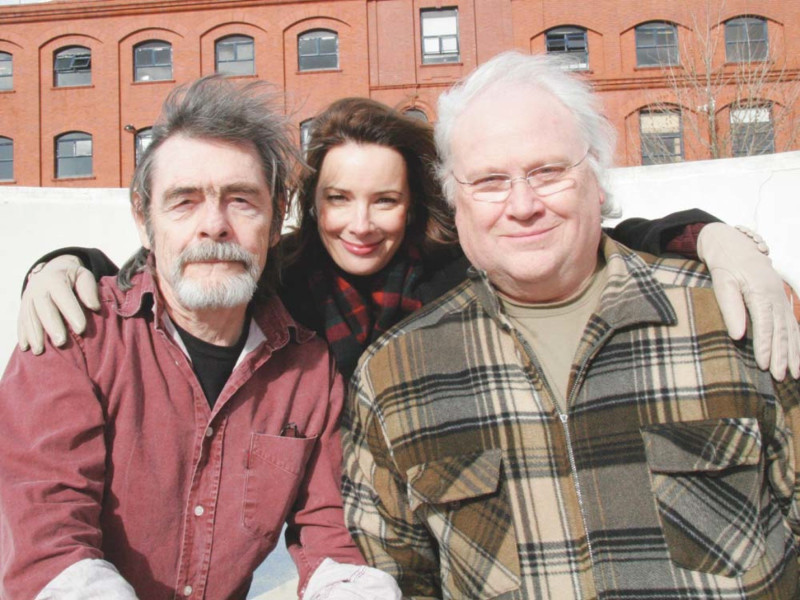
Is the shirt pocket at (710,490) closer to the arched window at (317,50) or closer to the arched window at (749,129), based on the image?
the arched window at (749,129)

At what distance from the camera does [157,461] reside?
182cm

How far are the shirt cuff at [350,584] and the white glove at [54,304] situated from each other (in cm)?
104

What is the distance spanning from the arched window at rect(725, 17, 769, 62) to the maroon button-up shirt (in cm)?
2017

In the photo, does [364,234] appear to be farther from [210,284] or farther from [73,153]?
[73,153]

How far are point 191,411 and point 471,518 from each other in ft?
3.01

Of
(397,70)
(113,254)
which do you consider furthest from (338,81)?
(113,254)

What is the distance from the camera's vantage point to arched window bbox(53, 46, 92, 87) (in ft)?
63.1

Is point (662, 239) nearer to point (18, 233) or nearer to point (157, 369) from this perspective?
point (157, 369)

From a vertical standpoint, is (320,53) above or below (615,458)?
above

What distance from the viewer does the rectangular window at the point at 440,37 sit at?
18406 mm

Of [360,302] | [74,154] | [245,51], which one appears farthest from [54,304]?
[74,154]

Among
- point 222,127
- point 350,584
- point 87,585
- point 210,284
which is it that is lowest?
point 350,584

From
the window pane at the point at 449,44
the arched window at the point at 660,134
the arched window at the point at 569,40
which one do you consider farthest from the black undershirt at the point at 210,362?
the arched window at the point at 569,40

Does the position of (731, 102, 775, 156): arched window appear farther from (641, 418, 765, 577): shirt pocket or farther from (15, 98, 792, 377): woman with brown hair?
(641, 418, 765, 577): shirt pocket
